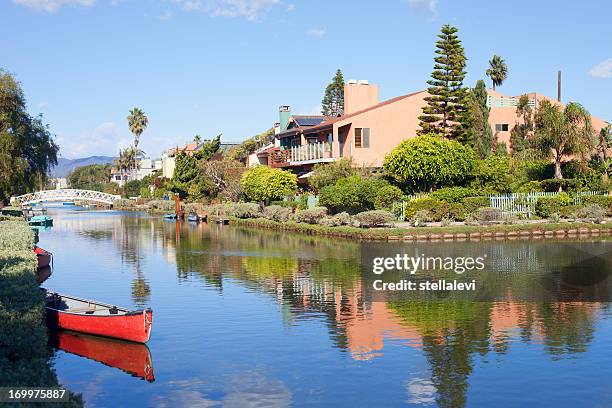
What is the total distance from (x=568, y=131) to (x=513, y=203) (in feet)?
24.0

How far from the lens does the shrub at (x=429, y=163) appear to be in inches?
2051

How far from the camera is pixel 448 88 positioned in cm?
6047

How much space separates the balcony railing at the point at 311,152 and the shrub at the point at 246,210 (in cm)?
665

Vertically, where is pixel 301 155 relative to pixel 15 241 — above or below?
above

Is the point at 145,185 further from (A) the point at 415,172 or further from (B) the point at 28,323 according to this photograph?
(B) the point at 28,323

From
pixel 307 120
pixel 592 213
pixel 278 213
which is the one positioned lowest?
pixel 592 213

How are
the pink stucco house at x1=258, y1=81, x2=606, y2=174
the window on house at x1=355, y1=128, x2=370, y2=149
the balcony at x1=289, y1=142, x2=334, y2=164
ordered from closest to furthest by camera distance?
the window on house at x1=355, y1=128, x2=370, y2=149 → the pink stucco house at x1=258, y1=81, x2=606, y2=174 → the balcony at x1=289, y1=142, x2=334, y2=164

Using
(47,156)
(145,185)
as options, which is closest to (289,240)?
(47,156)

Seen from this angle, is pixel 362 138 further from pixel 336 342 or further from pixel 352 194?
pixel 336 342

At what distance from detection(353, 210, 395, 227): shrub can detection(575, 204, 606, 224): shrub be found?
13693mm

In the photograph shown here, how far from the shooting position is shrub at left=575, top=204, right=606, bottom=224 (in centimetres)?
4906

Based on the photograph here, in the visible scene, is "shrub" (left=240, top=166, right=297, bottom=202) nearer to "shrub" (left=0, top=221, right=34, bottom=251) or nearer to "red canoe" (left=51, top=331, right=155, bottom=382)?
"shrub" (left=0, top=221, right=34, bottom=251)

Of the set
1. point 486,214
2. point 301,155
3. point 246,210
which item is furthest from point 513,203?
point 246,210

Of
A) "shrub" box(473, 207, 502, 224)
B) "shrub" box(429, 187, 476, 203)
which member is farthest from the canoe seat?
"shrub" box(429, 187, 476, 203)
